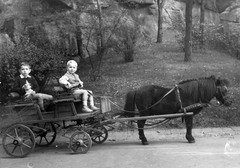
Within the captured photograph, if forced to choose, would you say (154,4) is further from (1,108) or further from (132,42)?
(1,108)

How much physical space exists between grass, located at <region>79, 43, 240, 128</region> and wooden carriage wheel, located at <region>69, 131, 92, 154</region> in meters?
2.64

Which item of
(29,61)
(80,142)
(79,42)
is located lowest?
(80,142)

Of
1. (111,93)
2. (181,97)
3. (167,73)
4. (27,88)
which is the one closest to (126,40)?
(167,73)

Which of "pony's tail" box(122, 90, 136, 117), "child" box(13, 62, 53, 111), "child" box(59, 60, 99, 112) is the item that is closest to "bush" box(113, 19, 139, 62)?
"pony's tail" box(122, 90, 136, 117)

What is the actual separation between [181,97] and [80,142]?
7.89 ft

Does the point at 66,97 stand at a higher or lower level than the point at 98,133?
higher

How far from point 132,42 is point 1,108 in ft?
18.9

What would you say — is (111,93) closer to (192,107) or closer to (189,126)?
(189,126)

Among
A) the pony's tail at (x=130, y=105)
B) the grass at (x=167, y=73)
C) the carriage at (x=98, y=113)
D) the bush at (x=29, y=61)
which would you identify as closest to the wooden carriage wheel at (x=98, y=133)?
the carriage at (x=98, y=113)

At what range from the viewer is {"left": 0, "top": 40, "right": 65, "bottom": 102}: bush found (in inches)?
355

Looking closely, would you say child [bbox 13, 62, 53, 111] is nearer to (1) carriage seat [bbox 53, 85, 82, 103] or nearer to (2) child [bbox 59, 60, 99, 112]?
(1) carriage seat [bbox 53, 85, 82, 103]

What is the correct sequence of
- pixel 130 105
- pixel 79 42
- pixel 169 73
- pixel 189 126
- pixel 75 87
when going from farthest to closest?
1. pixel 79 42
2. pixel 169 73
3. pixel 130 105
4. pixel 189 126
5. pixel 75 87

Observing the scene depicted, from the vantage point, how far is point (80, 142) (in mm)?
6074

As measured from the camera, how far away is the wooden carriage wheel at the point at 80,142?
6.08 meters
